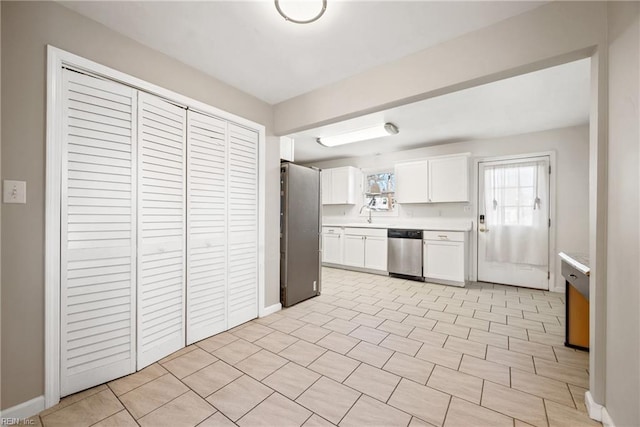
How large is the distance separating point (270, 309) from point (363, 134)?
2.73 metres

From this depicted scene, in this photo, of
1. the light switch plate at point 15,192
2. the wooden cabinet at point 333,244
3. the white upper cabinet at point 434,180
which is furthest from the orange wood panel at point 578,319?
the light switch plate at point 15,192

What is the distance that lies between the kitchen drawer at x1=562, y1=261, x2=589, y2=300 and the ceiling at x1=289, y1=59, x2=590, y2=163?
68.0 inches

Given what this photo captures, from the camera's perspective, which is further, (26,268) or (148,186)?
(148,186)

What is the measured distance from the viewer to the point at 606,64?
4.59 feet

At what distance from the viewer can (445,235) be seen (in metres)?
4.12

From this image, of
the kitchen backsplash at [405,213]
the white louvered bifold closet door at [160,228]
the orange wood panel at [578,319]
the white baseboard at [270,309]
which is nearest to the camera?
the white louvered bifold closet door at [160,228]

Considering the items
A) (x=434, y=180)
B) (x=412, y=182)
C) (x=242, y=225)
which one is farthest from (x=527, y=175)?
(x=242, y=225)

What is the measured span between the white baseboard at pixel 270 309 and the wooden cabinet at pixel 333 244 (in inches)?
93.2

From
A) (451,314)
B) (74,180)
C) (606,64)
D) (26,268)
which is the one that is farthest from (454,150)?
(26,268)

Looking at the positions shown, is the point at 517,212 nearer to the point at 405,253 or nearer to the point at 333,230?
the point at 405,253

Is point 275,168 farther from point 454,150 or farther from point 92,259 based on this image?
point 454,150

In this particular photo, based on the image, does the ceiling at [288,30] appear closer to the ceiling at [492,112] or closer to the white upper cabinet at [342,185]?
the ceiling at [492,112]

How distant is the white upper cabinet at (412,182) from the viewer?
15.1 feet

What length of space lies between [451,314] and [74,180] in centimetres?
356
